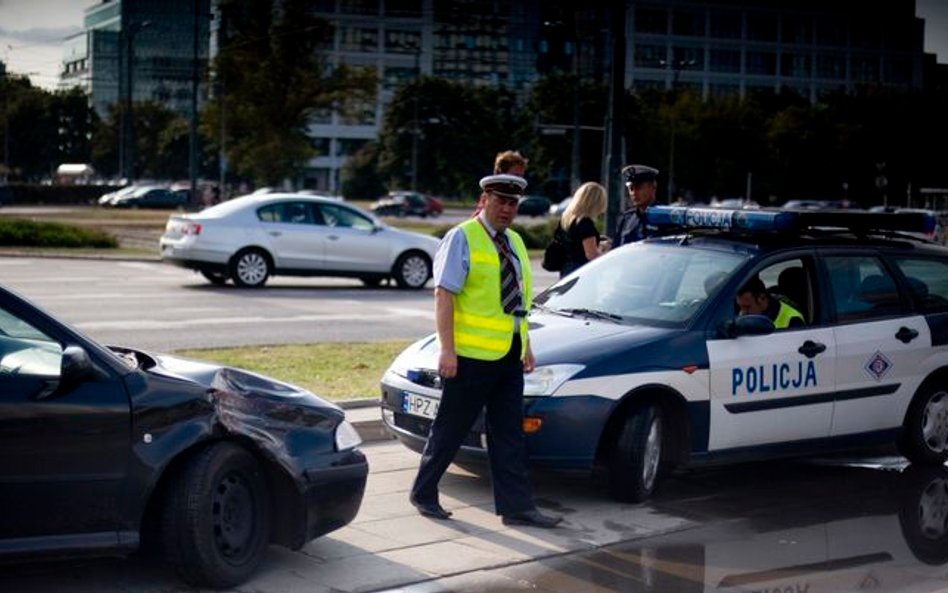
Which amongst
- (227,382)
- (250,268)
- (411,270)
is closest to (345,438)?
(227,382)

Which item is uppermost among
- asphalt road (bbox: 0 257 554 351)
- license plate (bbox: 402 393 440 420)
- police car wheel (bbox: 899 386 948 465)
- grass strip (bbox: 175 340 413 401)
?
license plate (bbox: 402 393 440 420)

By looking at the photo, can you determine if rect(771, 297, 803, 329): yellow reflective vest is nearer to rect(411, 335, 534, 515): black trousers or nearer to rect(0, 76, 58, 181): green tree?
rect(411, 335, 534, 515): black trousers

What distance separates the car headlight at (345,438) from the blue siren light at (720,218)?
125 inches

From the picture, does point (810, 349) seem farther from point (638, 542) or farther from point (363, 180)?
point (363, 180)

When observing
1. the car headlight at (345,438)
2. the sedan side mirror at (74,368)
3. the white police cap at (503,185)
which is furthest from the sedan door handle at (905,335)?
the sedan side mirror at (74,368)

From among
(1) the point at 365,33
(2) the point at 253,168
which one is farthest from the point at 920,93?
(1) the point at 365,33

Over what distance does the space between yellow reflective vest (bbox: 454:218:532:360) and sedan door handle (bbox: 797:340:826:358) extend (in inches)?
85.7

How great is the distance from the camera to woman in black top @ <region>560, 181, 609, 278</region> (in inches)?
420

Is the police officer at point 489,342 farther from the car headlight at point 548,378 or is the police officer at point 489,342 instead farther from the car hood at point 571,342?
the car hood at point 571,342

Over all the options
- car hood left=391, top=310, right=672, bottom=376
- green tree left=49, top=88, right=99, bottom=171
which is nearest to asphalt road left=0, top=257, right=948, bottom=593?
car hood left=391, top=310, right=672, bottom=376

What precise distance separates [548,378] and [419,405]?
77 centimetres

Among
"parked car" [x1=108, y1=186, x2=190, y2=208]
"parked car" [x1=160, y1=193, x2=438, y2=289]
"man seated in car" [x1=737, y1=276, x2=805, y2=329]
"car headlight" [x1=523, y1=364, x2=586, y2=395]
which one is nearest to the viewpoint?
"car headlight" [x1=523, y1=364, x2=586, y2=395]

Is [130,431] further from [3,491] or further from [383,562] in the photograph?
[383,562]

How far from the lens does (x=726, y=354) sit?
8445 mm
